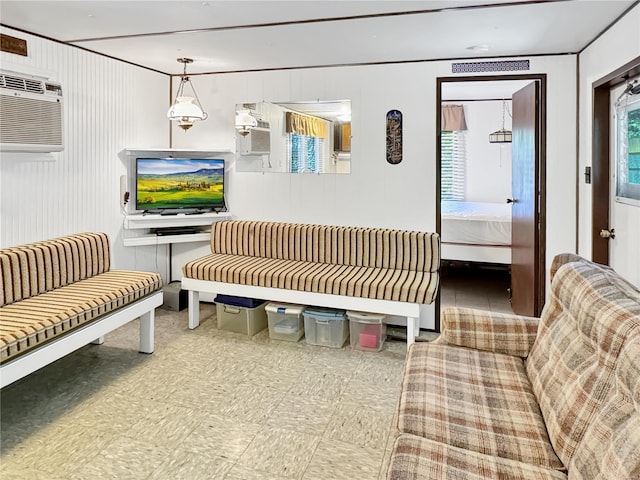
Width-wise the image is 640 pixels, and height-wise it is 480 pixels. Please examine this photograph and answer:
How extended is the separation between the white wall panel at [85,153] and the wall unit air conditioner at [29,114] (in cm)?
16

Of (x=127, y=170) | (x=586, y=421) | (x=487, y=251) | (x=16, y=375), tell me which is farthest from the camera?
(x=487, y=251)

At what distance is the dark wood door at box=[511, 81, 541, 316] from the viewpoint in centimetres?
424

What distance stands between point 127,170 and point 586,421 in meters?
→ 4.33

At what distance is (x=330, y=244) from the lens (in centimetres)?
457

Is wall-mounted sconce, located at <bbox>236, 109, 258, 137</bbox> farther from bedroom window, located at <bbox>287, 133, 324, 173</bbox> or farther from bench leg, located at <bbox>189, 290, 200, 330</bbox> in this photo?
bench leg, located at <bbox>189, 290, 200, 330</bbox>

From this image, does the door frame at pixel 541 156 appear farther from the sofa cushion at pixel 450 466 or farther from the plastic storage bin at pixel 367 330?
the sofa cushion at pixel 450 466

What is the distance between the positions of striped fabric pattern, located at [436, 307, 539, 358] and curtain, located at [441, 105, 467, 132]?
18.5ft

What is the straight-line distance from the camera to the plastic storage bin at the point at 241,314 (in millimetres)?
4344

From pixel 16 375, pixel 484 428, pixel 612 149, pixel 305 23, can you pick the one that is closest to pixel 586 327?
pixel 484 428

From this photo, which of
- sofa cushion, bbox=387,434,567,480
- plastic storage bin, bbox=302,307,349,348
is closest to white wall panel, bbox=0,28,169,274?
plastic storage bin, bbox=302,307,349,348

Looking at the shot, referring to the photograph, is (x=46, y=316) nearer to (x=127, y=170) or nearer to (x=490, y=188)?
(x=127, y=170)

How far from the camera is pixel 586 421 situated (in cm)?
168

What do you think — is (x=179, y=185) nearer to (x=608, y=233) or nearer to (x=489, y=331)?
(x=489, y=331)

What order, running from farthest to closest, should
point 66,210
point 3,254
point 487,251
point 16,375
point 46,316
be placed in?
point 487,251 → point 66,210 → point 3,254 → point 46,316 → point 16,375
